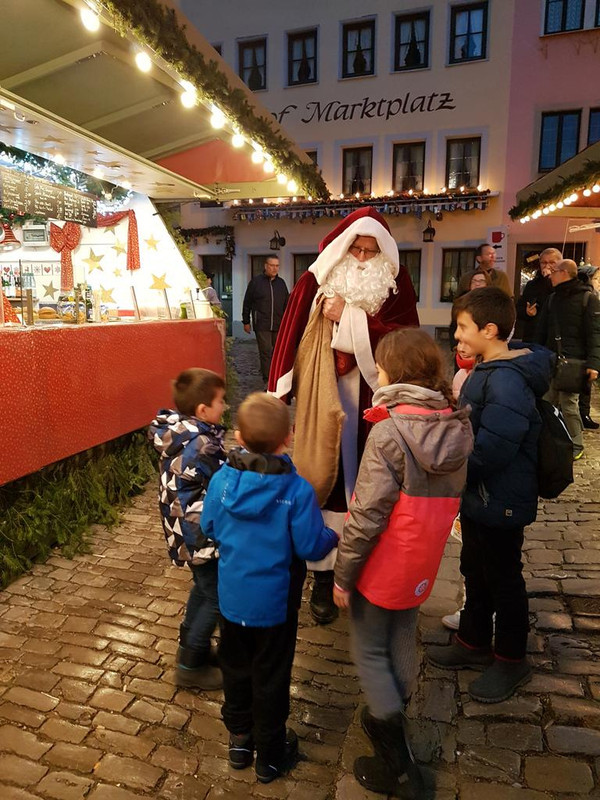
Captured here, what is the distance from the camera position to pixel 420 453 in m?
1.81

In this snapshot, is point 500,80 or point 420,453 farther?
point 500,80

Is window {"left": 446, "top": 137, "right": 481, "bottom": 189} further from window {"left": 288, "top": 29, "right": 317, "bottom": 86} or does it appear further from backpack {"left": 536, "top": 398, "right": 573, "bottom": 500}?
backpack {"left": 536, "top": 398, "right": 573, "bottom": 500}

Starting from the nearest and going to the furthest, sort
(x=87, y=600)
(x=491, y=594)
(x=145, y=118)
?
(x=491, y=594) → (x=87, y=600) → (x=145, y=118)

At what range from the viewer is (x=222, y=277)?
806 inches

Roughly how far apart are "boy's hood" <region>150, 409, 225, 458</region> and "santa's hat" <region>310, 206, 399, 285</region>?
106 centimetres

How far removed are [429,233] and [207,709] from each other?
16.8m

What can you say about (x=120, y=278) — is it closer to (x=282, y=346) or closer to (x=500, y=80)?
(x=282, y=346)

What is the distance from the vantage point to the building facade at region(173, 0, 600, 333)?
1625 cm

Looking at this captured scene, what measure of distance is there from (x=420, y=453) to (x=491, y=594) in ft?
3.75

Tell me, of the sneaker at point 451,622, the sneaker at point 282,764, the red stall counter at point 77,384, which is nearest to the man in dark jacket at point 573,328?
the sneaker at point 451,622

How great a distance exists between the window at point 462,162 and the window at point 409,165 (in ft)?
2.68

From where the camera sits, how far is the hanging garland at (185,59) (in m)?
3.34

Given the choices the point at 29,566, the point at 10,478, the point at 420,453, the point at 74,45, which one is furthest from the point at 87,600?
the point at 74,45

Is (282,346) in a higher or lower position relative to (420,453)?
higher
